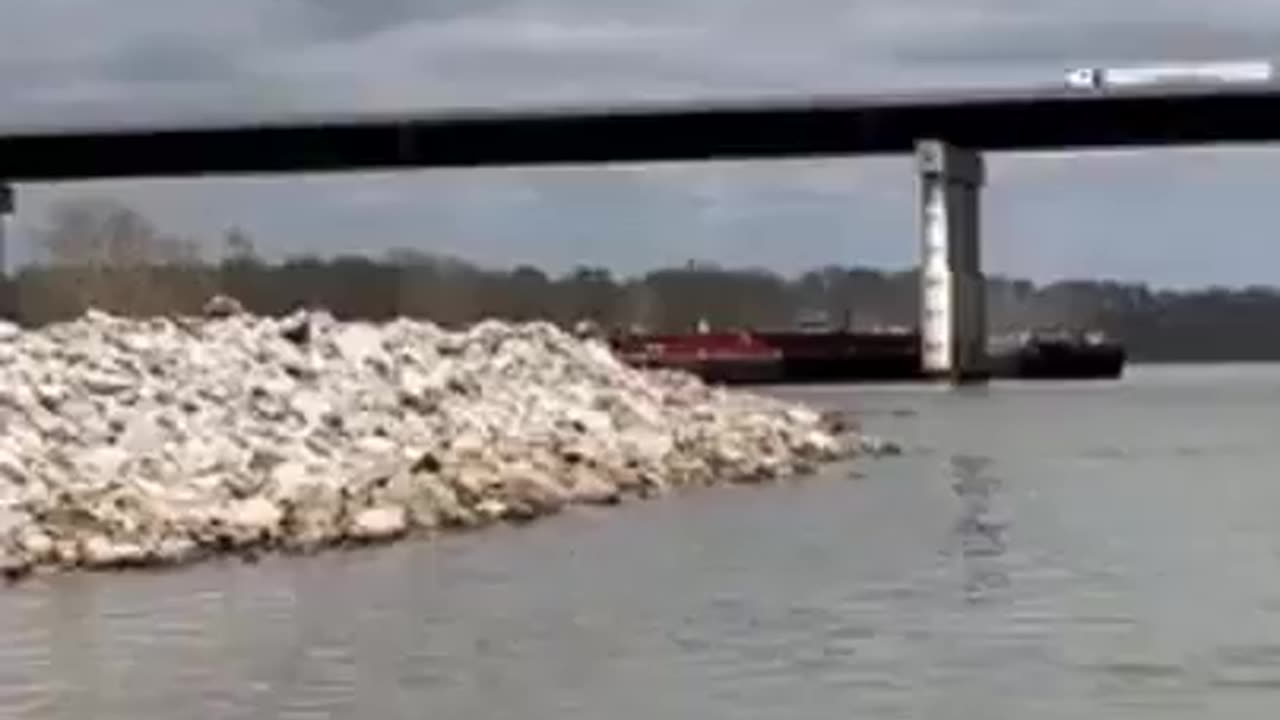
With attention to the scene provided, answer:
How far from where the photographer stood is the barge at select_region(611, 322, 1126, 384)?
123938 millimetres

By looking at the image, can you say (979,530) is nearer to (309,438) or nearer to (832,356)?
(309,438)

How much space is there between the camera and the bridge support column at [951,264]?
4220 inches

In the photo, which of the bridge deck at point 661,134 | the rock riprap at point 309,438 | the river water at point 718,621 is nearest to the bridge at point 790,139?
the bridge deck at point 661,134

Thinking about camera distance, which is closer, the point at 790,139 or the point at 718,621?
the point at 718,621

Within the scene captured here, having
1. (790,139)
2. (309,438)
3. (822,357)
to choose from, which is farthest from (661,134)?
(309,438)

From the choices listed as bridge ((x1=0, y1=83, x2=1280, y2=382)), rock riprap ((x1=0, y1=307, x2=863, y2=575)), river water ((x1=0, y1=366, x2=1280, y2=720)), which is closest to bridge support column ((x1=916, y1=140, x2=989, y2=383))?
bridge ((x1=0, y1=83, x2=1280, y2=382))

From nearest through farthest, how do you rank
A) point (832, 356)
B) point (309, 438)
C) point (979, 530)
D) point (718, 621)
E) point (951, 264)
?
1. point (718, 621)
2. point (979, 530)
3. point (309, 438)
4. point (951, 264)
5. point (832, 356)

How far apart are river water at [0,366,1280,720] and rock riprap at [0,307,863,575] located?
96 cm

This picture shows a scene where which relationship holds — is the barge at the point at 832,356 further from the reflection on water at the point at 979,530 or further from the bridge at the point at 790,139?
the reflection on water at the point at 979,530

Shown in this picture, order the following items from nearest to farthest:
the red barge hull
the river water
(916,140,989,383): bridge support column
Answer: the river water < (916,140,989,383): bridge support column < the red barge hull

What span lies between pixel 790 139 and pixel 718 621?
92.4 m

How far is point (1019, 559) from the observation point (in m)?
28.2

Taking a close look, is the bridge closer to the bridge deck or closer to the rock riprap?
the bridge deck

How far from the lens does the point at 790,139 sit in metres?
115
